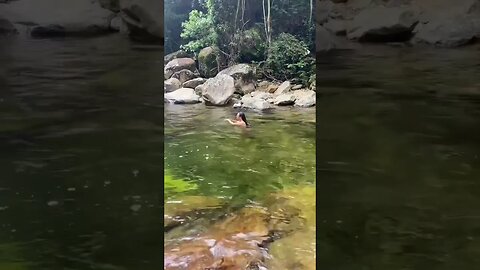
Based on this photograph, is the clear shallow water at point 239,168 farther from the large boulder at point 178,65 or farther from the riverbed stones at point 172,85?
the large boulder at point 178,65

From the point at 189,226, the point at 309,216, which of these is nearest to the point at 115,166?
the point at 189,226

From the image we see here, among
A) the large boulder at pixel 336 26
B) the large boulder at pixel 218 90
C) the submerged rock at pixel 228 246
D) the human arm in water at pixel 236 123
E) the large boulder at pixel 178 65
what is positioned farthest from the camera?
the large boulder at pixel 218 90

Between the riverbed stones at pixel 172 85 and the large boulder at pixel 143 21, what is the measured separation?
758 mm

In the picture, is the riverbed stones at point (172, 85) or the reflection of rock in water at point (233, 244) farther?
the riverbed stones at point (172, 85)

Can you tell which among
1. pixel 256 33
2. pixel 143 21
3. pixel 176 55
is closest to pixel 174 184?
pixel 176 55

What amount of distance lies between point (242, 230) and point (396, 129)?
1.08 meters

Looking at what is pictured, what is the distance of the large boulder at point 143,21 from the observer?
7.31ft

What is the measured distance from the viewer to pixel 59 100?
7.20ft

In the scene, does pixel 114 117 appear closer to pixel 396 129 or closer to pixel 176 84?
pixel 176 84

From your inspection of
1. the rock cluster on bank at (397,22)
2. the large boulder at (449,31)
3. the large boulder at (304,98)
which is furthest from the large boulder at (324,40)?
the large boulder at (304,98)

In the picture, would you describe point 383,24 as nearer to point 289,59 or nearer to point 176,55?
point 289,59

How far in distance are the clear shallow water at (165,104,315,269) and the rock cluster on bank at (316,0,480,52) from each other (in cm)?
79

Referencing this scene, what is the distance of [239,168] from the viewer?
302 cm

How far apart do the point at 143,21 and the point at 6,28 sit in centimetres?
61
